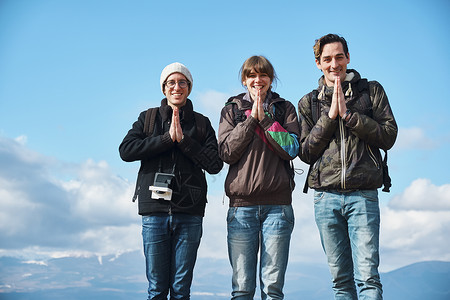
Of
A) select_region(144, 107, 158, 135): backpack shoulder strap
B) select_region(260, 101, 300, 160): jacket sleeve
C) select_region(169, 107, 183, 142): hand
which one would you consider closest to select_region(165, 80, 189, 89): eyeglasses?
select_region(144, 107, 158, 135): backpack shoulder strap

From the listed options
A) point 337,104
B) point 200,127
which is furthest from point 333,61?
point 200,127

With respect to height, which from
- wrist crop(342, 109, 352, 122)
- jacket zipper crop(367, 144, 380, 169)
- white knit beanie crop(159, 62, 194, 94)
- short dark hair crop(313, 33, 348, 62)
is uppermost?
short dark hair crop(313, 33, 348, 62)

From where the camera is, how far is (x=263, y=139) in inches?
232

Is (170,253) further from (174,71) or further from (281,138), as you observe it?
(174,71)

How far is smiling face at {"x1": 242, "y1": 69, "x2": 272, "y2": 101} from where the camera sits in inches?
A: 240

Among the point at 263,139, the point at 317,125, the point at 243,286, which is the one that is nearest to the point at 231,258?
the point at 243,286

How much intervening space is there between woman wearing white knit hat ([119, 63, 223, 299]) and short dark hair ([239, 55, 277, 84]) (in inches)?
33.7

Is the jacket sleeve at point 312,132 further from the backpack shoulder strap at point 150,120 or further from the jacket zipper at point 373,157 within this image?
the backpack shoulder strap at point 150,120

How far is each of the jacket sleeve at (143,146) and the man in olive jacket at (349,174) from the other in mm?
1806

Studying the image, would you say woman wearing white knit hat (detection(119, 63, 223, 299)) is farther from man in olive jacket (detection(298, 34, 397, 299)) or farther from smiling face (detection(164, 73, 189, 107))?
man in olive jacket (detection(298, 34, 397, 299))

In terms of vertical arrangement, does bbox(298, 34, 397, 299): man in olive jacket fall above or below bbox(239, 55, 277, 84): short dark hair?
below

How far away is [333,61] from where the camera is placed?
611 centimetres

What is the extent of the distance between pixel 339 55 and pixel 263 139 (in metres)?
1.55

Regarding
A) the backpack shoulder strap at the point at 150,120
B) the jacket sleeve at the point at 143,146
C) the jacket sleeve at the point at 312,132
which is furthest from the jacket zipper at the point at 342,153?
the backpack shoulder strap at the point at 150,120
